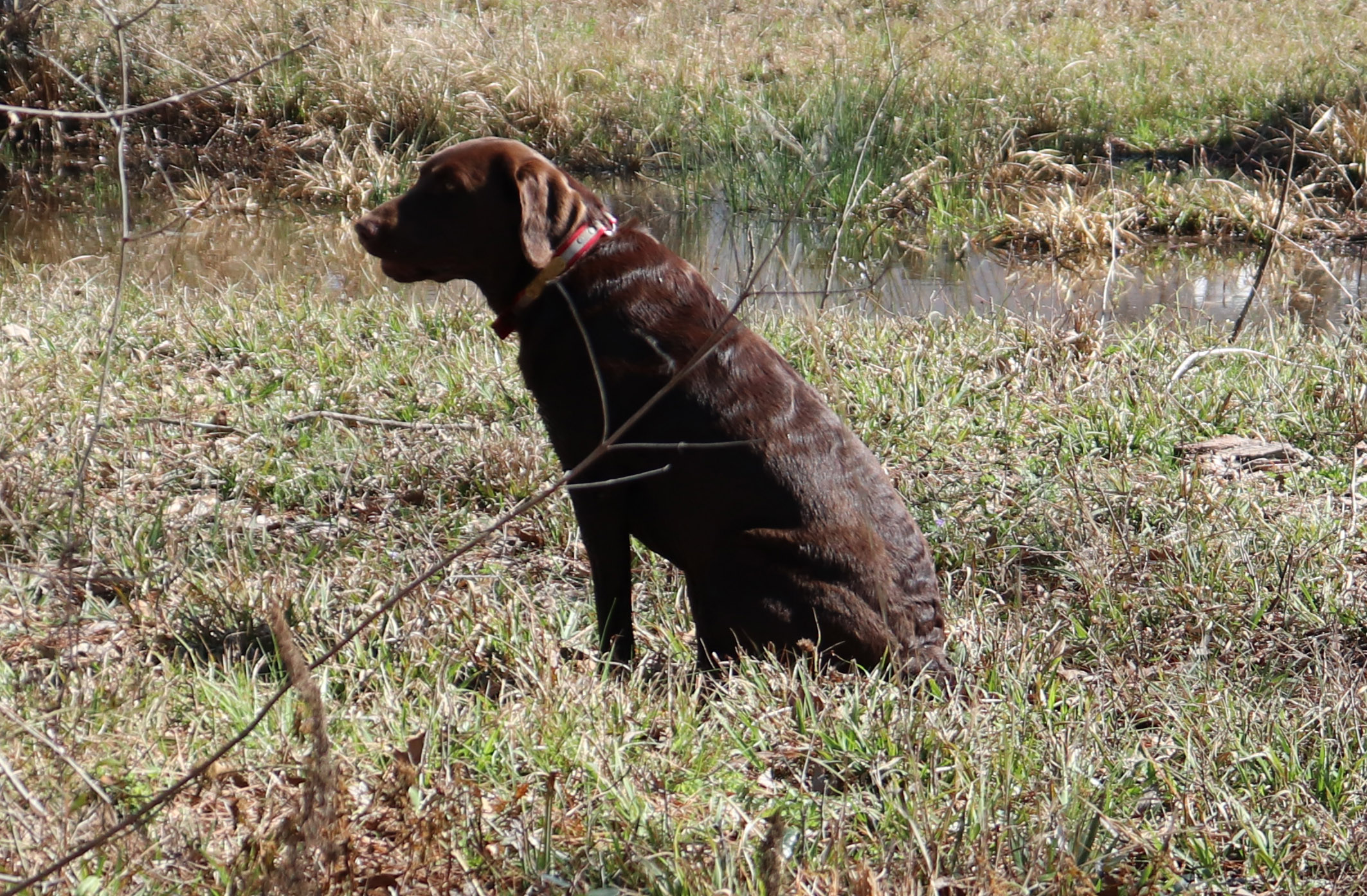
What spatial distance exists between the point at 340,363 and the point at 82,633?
2252 mm

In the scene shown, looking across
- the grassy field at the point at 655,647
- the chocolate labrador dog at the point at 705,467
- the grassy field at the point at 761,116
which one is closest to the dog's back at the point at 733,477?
the chocolate labrador dog at the point at 705,467

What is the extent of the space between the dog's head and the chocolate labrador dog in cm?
1

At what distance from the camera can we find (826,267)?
753 cm

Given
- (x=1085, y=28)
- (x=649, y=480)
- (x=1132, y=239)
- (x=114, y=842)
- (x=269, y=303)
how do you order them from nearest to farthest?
1. (x=114, y=842)
2. (x=649, y=480)
3. (x=269, y=303)
4. (x=1132, y=239)
5. (x=1085, y=28)

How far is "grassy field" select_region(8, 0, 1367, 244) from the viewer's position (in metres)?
8.75

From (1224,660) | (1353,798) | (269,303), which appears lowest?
(269,303)

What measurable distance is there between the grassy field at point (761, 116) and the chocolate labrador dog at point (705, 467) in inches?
193

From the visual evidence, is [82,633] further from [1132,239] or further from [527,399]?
[1132,239]

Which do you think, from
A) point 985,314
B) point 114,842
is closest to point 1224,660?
point 114,842

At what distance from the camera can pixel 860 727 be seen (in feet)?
8.17

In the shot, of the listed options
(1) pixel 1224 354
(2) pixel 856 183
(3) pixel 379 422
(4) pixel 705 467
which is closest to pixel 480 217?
(4) pixel 705 467

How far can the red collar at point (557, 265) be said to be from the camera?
2.98 m

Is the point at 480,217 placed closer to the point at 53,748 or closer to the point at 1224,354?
the point at 53,748

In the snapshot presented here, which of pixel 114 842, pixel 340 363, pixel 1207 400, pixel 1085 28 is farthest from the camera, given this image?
pixel 1085 28
